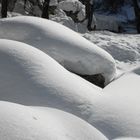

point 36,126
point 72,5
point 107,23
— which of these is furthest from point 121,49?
point 107,23

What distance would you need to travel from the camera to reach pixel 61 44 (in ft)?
17.7

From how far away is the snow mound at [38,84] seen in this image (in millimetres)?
3820

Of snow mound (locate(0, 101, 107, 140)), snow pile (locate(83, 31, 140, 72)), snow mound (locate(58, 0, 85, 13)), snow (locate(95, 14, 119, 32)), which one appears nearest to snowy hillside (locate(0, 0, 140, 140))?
snow mound (locate(0, 101, 107, 140))

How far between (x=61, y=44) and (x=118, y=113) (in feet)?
5.98

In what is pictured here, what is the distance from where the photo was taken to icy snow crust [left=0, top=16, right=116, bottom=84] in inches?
211

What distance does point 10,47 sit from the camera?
438 centimetres

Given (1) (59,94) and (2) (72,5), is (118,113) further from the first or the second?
(2) (72,5)

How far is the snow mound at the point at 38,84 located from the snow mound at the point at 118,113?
117mm

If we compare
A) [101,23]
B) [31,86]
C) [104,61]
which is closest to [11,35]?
[104,61]

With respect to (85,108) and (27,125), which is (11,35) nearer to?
(85,108)

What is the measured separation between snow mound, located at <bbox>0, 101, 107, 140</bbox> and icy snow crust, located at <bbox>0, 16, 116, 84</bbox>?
2144 millimetres

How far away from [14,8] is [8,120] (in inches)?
544

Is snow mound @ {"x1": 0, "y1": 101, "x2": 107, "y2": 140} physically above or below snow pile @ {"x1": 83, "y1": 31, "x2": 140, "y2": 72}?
above

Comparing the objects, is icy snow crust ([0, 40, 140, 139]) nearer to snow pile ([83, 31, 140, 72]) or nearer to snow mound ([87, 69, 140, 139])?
snow mound ([87, 69, 140, 139])
